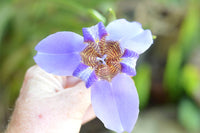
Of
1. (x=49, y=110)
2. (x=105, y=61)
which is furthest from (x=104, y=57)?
(x=49, y=110)

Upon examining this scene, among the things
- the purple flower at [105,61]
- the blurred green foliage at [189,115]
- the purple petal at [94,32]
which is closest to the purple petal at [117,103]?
the purple flower at [105,61]

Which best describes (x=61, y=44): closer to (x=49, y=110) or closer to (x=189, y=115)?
A: (x=49, y=110)

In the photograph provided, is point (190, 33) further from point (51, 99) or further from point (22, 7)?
point (51, 99)

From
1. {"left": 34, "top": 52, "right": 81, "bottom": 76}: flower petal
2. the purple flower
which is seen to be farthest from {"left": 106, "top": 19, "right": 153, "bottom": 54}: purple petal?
{"left": 34, "top": 52, "right": 81, "bottom": 76}: flower petal

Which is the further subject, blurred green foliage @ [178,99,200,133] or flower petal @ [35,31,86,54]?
blurred green foliage @ [178,99,200,133]

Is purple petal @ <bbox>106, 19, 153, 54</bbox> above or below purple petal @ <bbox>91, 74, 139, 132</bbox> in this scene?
above

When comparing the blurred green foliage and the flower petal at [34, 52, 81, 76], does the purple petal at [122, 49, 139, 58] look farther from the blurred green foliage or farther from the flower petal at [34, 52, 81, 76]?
the blurred green foliage

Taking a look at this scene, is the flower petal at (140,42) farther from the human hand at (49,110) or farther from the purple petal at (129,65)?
the human hand at (49,110)
